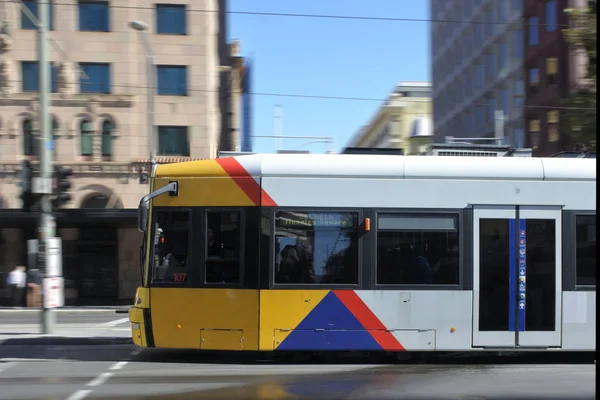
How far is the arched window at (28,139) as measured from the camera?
2605cm

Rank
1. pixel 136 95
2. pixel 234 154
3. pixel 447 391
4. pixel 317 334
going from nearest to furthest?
pixel 447 391 < pixel 317 334 < pixel 234 154 < pixel 136 95

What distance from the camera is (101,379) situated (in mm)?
8359

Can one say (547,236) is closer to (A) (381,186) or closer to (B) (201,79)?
(A) (381,186)

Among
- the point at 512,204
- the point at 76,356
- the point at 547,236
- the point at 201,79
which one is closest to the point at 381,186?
the point at 512,204

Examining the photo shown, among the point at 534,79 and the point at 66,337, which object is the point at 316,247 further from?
the point at 534,79

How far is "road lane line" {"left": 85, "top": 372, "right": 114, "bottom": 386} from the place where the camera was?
26.6ft

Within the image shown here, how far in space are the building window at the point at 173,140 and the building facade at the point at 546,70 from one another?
16424 millimetres

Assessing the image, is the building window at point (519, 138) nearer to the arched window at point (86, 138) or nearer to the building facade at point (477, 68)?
the building facade at point (477, 68)

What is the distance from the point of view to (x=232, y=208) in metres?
9.05

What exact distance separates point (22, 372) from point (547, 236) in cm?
743

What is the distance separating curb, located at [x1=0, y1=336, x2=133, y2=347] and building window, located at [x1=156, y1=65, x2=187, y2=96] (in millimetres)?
16809

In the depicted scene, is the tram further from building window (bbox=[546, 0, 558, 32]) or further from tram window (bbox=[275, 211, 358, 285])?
building window (bbox=[546, 0, 558, 32])

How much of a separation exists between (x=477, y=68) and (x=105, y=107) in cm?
3017

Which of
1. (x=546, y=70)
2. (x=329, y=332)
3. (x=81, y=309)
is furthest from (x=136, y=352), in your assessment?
(x=546, y=70)
